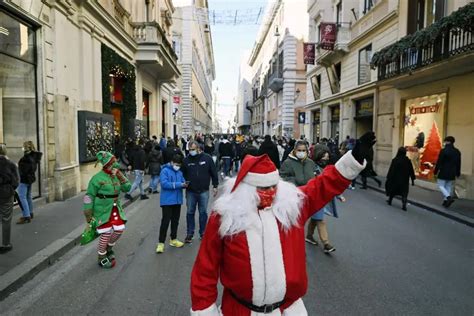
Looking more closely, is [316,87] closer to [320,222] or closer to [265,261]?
[320,222]

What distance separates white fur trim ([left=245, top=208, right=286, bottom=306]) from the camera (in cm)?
206

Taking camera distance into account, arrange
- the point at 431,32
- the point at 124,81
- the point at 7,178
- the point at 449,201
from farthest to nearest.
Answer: the point at 124,81 < the point at 431,32 < the point at 449,201 < the point at 7,178

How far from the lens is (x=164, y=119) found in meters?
26.8

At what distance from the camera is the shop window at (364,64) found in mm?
18531

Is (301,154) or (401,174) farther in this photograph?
(401,174)

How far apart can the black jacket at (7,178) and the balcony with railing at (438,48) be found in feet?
34.2

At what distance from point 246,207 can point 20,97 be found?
904 centimetres

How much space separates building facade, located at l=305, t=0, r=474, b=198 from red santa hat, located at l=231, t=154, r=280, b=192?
9787 millimetres

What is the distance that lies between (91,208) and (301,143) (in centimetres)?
331

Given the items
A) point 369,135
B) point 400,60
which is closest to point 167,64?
point 400,60

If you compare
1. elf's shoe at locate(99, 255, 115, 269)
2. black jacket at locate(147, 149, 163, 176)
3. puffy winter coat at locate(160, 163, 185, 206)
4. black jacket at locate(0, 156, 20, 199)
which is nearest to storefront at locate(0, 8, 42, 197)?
black jacket at locate(147, 149, 163, 176)

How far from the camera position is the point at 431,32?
36.1 ft

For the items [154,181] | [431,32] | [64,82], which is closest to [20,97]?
[64,82]

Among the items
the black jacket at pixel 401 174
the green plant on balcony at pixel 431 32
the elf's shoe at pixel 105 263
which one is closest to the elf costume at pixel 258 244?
the elf's shoe at pixel 105 263
